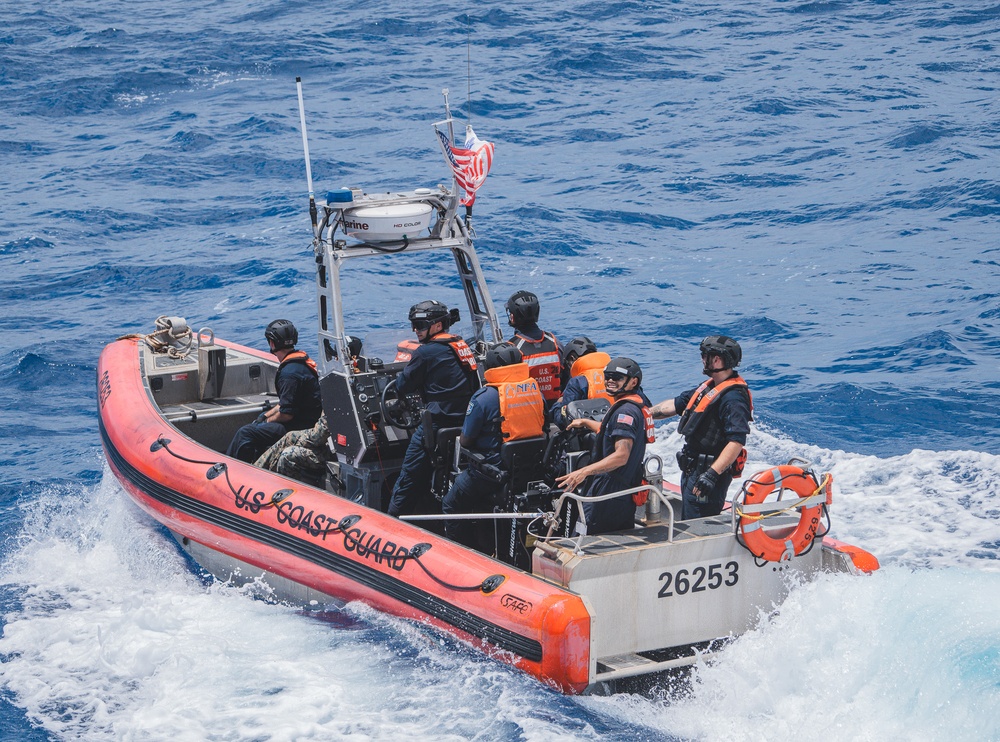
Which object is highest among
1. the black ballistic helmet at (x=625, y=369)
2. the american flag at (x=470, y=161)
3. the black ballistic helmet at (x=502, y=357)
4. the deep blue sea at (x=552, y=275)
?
the american flag at (x=470, y=161)

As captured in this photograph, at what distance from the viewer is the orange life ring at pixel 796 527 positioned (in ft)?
20.0

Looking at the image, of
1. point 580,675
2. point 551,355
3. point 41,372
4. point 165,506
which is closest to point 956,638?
point 580,675

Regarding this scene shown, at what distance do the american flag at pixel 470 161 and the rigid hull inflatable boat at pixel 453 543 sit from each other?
0.61ft

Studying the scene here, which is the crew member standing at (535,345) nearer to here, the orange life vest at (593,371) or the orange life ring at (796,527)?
the orange life vest at (593,371)

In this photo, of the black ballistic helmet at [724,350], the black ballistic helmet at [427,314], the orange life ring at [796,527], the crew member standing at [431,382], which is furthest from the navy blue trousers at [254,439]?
the orange life ring at [796,527]

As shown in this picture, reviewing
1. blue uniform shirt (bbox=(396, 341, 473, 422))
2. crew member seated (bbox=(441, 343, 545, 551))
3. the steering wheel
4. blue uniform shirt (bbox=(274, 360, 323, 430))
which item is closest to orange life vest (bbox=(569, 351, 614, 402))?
crew member seated (bbox=(441, 343, 545, 551))

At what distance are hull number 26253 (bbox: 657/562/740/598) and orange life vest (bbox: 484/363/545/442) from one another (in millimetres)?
1124

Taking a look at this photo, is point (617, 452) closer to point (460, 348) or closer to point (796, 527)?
point (796, 527)

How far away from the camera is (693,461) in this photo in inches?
265

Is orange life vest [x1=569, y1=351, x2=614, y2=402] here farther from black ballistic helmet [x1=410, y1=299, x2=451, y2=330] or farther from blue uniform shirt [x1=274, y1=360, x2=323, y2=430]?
blue uniform shirt [x1=274, y1=360, x2=323, y2=430]

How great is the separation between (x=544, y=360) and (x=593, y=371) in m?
0.40

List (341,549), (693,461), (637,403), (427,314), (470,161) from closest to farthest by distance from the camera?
(637,403) < (693,461) < (341,549) < (427,314) < (470,161)

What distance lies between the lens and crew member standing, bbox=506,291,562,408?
24.0 ft

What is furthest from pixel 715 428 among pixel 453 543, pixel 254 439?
pixel 254 439
